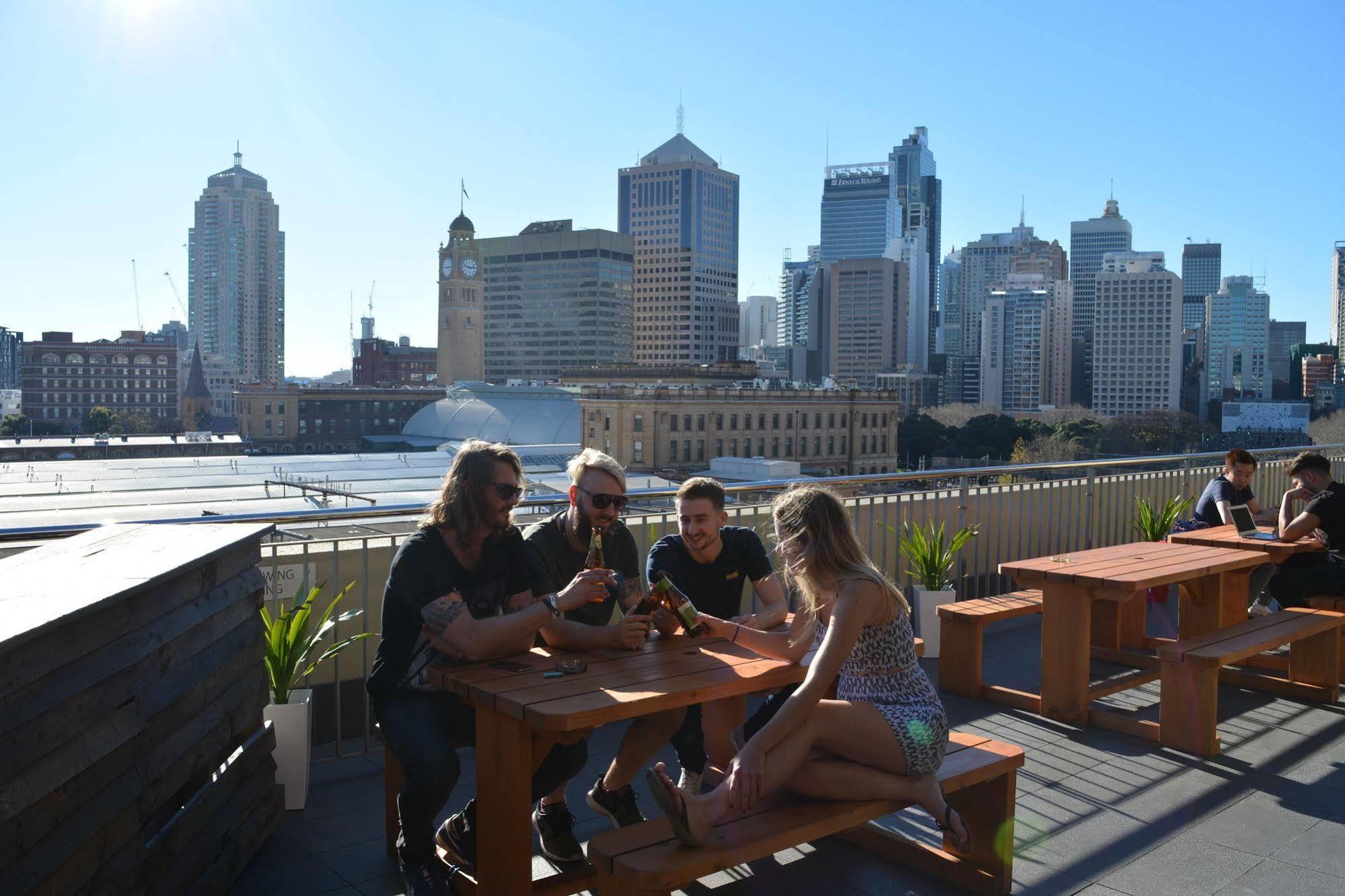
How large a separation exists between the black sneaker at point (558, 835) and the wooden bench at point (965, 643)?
111 inches

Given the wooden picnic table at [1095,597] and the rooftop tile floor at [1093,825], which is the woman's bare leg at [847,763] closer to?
the rooftop tile floor at [1093,825]

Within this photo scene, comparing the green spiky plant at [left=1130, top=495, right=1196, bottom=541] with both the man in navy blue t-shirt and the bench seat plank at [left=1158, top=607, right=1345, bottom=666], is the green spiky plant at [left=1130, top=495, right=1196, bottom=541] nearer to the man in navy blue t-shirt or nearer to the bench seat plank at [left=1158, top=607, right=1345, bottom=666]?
the man in navy blue t-shirt

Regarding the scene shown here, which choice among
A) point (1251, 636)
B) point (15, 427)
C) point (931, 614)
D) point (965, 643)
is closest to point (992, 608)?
point (965, 643)

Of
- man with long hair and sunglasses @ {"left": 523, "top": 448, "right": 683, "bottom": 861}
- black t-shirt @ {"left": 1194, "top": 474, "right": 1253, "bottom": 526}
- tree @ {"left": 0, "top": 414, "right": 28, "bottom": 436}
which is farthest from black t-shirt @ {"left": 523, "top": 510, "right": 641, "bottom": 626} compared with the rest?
tree @ {"left": 0, "top": 414, "right": 28, "bottom": 436}

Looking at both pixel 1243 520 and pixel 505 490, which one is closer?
pixel 505 490

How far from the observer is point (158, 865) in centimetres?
287

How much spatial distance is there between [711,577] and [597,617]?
49cm

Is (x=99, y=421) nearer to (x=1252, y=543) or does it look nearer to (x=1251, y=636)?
(x=1252, y=543)

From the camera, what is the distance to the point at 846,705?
325cm

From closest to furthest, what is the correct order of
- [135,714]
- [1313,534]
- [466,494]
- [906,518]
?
[135,714] → [466,494] → [1313,534] → [906,518]

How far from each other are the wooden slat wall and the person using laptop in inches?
245

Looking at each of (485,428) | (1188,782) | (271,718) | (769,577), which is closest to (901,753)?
(769,577)

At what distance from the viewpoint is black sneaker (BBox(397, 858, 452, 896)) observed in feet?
10.6

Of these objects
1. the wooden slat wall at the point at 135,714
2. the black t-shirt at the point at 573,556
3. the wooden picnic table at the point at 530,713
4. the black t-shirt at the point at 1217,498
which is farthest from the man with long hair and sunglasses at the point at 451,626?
the black t-shirt at the point at 1217,498
